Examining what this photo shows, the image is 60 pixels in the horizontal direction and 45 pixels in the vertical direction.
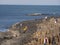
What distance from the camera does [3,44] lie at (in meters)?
28.5

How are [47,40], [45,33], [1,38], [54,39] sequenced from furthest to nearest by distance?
[1,38] < [45,33] < [54,39] < [47,40]

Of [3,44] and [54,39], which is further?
[3,44]

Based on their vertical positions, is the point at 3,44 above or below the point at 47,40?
below

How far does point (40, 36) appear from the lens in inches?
1024

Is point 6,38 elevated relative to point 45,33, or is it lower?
lower

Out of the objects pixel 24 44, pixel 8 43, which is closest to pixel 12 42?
pixel 8 43

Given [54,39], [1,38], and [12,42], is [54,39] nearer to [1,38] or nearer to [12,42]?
[12,42]

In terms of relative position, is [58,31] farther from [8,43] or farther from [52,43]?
[8,43]

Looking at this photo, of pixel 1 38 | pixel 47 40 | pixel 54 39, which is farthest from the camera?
pixel 1 38

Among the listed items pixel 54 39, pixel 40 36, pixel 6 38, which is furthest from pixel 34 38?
pixel 6 38

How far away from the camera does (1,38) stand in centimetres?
3269

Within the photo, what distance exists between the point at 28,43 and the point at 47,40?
2936 mm

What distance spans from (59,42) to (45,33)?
283 centimetres

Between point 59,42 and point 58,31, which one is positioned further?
point 58,31
